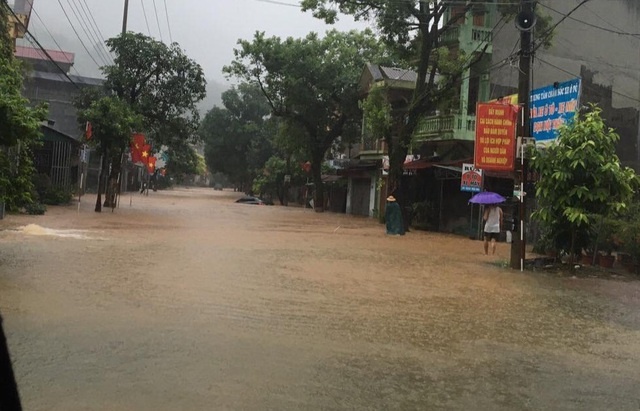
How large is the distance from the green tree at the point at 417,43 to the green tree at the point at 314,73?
997cm

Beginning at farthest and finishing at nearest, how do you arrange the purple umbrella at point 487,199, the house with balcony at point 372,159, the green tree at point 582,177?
the house with balcony at point 372,159
the purple umbrella at point 487,199
the green tree at point 582,177

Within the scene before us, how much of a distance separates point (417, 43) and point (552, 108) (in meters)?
11.3

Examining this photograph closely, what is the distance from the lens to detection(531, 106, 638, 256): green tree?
1258 cm

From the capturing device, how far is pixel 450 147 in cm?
2647

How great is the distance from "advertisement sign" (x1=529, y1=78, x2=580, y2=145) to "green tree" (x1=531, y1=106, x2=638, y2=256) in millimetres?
726

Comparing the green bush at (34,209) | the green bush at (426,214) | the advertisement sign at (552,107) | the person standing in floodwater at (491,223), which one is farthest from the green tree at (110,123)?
the advertisement sign at (552,107)

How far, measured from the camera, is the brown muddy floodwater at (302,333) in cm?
490

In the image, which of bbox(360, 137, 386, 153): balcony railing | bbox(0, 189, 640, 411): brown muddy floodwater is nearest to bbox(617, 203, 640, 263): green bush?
bbox(0, 189, 640, 411): brown muddy floodwater

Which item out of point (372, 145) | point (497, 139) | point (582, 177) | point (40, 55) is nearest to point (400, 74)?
point (372, 145)

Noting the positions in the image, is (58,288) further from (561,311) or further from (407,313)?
(561,311)

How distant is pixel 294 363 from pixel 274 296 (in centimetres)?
347

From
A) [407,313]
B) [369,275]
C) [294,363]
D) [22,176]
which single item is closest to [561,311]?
[407,313]

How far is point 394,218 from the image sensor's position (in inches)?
877

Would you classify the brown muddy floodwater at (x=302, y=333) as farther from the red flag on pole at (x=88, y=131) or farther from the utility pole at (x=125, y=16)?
the utility pole at (x=125, y=16)
